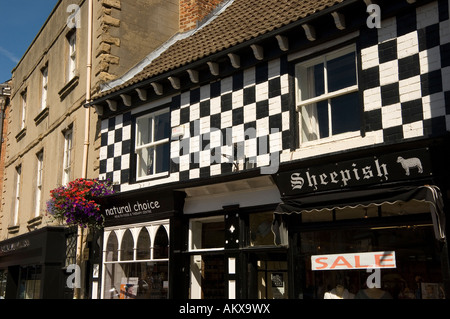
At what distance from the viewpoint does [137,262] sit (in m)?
11.0

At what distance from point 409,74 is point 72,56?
34.6 feet

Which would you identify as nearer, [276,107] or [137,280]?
[276,107]

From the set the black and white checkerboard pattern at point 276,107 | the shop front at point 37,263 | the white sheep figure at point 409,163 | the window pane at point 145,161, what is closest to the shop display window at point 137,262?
the black and white checkerboard pattern at point 276,107

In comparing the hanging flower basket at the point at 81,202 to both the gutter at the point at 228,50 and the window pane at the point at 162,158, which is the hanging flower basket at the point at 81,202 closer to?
the window pane at the point at 162,158

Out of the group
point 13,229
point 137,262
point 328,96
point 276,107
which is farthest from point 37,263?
point 328,96

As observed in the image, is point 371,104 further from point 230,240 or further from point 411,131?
point 230,240

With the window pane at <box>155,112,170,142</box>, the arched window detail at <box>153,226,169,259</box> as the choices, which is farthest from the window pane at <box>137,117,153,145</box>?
the arched window detail at <box>153,226,169,259</box>

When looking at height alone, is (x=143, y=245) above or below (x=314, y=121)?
below

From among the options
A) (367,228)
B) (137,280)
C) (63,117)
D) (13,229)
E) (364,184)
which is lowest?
(137,280)

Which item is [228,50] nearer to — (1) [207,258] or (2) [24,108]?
(1) [207,258]

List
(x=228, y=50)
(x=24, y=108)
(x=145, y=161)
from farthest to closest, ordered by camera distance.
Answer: (x=24, y=108)
(x=145, y=161)
(x=228, y=50)

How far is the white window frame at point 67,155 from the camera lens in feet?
47.0

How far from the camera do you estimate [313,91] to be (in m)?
8.87

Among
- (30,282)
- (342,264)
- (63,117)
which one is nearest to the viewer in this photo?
(342,264)
